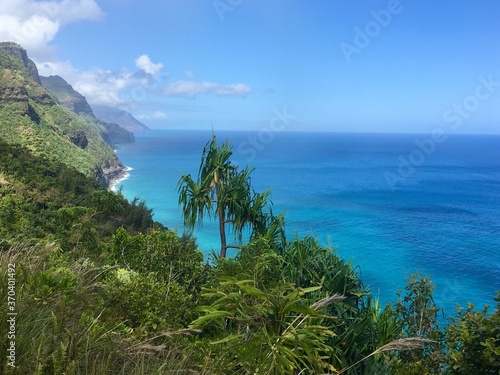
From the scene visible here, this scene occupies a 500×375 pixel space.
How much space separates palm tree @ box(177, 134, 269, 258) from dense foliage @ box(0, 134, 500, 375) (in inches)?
37.3

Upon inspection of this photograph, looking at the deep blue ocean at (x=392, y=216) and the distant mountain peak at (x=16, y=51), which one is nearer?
the deep blue ocean at (x=392, y=216)

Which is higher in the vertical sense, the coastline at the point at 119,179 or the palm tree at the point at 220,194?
the palm tree at the point at 220,194

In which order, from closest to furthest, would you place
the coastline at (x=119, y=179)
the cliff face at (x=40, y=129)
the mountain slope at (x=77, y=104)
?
1. the cliff face at (x=40, y=129)
2. the coastline at (x=119, y=179)
3. the mountain slope at (x=77, y=104)

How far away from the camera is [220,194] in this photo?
25.3 ft

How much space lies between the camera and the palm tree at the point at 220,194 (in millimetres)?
7625

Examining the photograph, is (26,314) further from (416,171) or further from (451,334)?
(416,171)

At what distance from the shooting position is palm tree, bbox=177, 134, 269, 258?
25.0ft

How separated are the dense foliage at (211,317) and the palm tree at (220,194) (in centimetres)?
95

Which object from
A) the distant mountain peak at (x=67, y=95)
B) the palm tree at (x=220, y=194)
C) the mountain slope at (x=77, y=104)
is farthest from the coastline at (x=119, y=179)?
the distant mountain peak at (x=67, y=95)

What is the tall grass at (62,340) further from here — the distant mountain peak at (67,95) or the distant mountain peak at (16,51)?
the distant mountain peak at (67,95)

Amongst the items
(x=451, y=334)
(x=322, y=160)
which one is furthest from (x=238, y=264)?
(x=322, y=160)

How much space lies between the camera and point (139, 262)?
5035 mm

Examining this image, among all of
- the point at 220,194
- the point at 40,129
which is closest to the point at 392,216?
the point at 220,194

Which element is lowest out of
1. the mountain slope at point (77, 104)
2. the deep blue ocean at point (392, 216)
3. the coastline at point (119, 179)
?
the coastline at point (119, 179)
